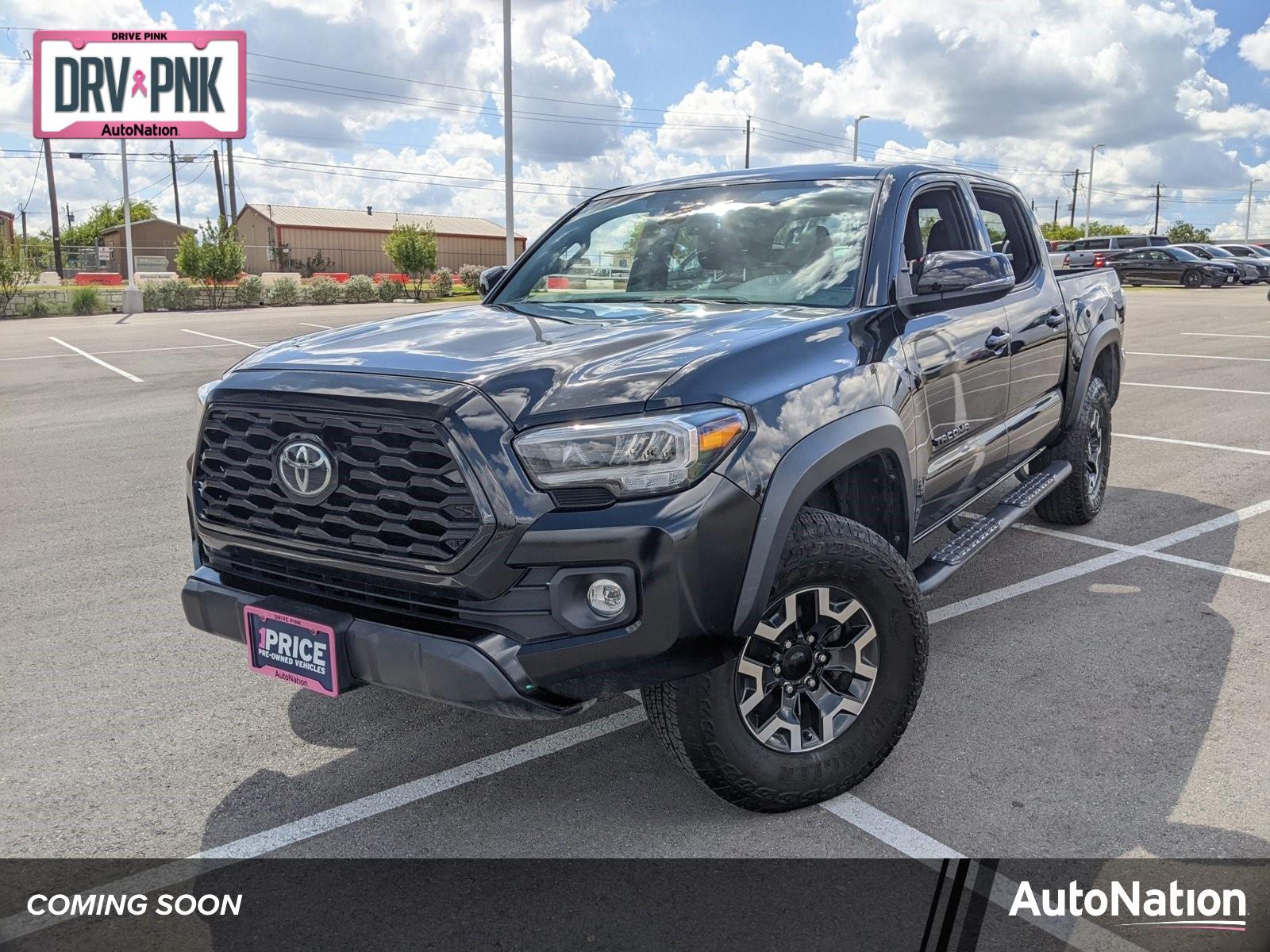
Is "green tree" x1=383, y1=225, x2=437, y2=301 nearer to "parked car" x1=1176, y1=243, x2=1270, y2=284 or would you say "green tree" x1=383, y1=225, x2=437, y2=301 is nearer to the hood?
"parked car" x1=1176, y1=243, x2=1270, y2=284

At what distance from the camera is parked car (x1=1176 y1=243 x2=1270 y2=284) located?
39188 millimetres

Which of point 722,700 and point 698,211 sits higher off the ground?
point 698,211

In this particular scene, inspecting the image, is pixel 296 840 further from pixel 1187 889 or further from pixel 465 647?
pixel 1187 889

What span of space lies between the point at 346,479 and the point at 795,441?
1.21 metres

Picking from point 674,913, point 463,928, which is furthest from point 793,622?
point 463,928

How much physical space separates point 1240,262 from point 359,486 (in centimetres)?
4406

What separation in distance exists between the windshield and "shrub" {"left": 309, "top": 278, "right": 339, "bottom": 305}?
1307 inches

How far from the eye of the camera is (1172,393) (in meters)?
11.7

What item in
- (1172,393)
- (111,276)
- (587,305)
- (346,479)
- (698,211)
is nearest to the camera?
(346,479)

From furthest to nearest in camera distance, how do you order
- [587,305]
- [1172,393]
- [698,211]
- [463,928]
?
1. [1172,393]
2. [698,211]
3. [587,305]
4. [463,928]

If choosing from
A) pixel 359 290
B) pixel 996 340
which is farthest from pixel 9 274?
pixel 996 340

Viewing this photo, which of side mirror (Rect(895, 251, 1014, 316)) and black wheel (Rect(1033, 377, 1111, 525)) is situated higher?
side mirror (Rect(895, 251, 1014, 316))

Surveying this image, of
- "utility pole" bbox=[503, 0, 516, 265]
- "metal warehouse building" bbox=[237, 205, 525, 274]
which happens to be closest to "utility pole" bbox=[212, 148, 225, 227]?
"metal warehouse building" bbox=[237, 205, 525, 274]

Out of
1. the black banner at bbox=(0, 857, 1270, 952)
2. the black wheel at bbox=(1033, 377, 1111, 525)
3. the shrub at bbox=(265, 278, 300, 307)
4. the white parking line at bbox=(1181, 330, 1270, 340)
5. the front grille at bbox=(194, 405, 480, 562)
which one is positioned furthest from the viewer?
the shrub at bbox=(265, 278, 300, 307)
